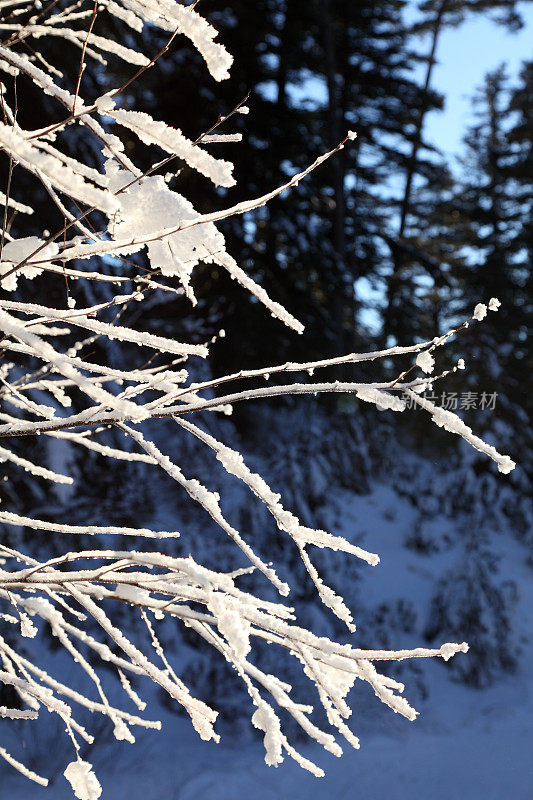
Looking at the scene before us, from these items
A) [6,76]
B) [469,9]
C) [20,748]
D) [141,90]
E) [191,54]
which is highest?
[469,9]

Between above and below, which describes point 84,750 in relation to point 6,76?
below

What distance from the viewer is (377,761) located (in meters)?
5.39

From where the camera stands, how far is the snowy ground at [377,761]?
15.6ft

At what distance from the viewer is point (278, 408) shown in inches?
366

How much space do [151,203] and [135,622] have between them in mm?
5293

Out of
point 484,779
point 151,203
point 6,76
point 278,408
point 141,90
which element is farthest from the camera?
point 278,408

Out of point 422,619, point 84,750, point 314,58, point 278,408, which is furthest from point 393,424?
point 84,750

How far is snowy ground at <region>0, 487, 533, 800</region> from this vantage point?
188 inches

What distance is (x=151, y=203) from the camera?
114 centimetres

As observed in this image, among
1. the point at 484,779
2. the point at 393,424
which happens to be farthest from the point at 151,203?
the point at 393,424

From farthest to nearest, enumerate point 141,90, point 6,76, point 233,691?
point 141,90
point 233,691
point 6,76

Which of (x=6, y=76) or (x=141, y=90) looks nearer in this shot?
(x=6, y=76)

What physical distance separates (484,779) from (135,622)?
315cm

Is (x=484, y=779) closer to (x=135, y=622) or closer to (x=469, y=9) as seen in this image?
(x=135, y=622)
